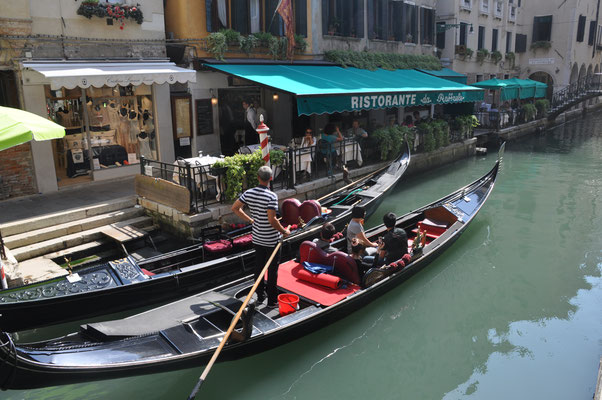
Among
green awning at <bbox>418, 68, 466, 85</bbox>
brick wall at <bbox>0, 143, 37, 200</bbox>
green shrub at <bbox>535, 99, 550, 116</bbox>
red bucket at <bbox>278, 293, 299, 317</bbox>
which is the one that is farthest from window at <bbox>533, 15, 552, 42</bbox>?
red bucket at <bbox>278, 293, 299, 317</bbox>

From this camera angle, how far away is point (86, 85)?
767 cm

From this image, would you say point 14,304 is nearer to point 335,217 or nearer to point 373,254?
point 373,254

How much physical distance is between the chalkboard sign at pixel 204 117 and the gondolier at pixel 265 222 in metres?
5.74

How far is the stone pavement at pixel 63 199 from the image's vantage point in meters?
7.45

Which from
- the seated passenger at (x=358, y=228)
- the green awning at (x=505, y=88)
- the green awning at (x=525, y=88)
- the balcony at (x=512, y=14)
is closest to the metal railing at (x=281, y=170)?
the seated passenger at (x=358, y=228)

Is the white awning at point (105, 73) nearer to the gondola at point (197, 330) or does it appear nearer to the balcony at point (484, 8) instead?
the gondola at point (197, 330)

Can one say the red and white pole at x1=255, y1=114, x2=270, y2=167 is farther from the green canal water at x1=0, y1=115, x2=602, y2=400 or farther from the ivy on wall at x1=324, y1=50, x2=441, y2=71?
the ivy on wall at x1=324, y1=50, x2=441, y2=71

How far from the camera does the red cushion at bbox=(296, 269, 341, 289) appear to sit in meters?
5.66

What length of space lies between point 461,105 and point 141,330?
1565cm

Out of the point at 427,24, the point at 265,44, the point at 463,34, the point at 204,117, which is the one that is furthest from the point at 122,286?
the point at 463,34

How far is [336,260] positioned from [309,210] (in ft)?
4.75

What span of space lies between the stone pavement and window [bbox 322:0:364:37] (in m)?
7.24

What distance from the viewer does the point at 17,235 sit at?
6852 millimetres

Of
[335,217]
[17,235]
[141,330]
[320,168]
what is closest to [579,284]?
[335,217]
